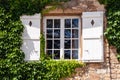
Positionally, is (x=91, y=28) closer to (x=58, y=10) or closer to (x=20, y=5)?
(x=58, y=10)

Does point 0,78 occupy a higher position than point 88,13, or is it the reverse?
point 88,13

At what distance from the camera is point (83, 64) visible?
1292cm

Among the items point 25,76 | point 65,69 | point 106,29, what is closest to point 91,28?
point 106,29

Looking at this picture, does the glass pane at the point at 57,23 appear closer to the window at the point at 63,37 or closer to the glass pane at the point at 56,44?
the window at the point at 63,37

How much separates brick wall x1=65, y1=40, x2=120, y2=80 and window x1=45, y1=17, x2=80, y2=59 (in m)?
0.50

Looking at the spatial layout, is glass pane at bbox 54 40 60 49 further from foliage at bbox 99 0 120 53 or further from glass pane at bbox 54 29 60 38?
foliage at bbox 99 0 120 53

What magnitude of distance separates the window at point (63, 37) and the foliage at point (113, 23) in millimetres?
876

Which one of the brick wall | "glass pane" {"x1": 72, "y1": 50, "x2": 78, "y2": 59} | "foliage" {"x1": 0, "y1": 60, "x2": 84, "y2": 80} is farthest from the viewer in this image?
"glass pane" {"x1": 72, "y1": 50, "x2": 78, "y2": 59}

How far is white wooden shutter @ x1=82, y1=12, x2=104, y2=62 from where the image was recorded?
42.2 feet

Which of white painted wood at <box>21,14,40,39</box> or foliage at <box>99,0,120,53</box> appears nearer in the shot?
foliage at <box>99,0,120,53</box>

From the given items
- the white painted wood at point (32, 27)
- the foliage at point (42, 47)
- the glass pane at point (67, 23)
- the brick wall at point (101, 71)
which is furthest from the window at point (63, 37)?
the brick wall at point (101, 71)

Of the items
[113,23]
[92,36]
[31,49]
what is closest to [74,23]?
[92,36]

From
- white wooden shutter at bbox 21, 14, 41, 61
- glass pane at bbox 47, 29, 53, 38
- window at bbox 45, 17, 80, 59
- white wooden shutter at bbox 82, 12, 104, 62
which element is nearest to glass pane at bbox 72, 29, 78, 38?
window at bbox 45, 17, 80, 59

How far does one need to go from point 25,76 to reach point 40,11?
1.82 m
